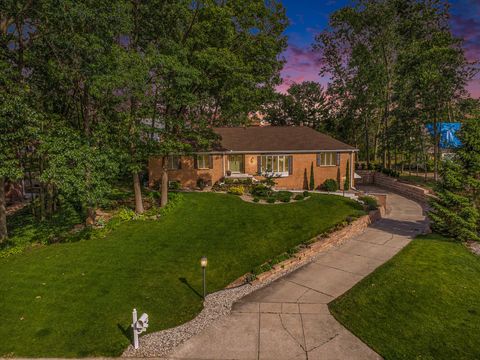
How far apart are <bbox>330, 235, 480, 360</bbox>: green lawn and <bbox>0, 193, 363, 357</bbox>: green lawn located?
4544 mm

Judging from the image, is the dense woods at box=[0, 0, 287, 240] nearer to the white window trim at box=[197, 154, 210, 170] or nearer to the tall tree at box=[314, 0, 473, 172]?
the white window trim at box=[197, 154, 210, 170]

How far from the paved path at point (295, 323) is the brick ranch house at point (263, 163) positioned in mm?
14701

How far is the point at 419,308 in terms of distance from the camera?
29.9ft

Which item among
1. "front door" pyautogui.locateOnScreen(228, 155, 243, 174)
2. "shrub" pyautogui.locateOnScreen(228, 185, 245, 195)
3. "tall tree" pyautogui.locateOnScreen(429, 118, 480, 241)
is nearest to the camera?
"tall tree" pyautogui.locateOnScreen(429, 118, 480, 241)

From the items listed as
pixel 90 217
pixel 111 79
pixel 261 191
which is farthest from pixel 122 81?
pixel 261 191

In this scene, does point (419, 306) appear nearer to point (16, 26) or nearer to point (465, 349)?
point (465, 349)

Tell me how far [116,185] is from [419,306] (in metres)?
Answer: 24.2

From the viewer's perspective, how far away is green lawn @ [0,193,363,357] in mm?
8227

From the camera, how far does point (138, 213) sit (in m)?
18.2

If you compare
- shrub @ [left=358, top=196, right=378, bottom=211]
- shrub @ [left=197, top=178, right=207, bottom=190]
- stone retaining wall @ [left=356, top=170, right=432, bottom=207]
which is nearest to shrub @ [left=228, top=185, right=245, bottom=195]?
shrub @ [left=197, top=178, right=207, bottom=190]

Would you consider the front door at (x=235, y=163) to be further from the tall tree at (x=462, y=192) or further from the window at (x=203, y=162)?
Result: the tall tree at (x=462, y=192)

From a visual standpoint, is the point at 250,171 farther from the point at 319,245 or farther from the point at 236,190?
the point at 319,245

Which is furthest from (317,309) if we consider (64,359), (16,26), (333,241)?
(16,26)

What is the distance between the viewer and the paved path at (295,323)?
741 centimetres
